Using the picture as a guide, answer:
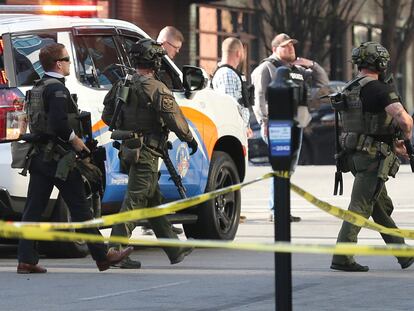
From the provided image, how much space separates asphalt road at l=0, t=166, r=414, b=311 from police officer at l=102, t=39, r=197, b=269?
49 centimetres

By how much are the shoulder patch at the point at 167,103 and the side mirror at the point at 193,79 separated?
1504mm

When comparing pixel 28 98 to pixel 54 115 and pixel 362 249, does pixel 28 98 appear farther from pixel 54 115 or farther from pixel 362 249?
pixel 362 249

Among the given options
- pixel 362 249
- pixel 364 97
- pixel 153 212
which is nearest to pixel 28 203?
pixel 364 97

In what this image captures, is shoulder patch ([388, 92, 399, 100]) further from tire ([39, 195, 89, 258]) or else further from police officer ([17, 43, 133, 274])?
tire ([39, 195, 89, 258])

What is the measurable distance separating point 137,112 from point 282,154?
4.28m

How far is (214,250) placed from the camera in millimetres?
12719

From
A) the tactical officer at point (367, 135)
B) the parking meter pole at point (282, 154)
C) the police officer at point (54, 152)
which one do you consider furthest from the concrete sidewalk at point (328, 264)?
the parking meter pole at point (282, 154)

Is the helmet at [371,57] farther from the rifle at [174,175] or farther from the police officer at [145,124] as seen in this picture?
the rifle at [174,175]

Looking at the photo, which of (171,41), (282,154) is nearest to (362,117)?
(171,41)

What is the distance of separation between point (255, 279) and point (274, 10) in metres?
22.4

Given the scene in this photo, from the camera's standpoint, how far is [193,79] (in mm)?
12164

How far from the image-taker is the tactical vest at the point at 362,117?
1052 centimetres

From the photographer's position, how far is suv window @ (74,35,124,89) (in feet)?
38.2

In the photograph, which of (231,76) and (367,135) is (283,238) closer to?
(367,135)
